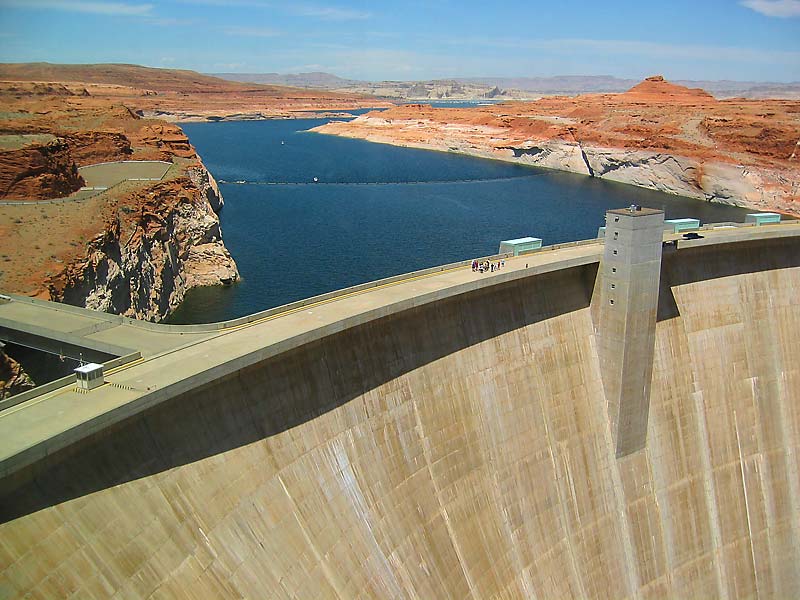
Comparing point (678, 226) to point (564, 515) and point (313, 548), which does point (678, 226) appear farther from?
point (313, 548)

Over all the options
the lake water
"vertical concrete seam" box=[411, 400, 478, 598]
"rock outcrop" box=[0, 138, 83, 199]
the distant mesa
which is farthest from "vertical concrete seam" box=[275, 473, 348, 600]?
the distant mesa

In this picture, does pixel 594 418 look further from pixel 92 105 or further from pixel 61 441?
pixel 92 105

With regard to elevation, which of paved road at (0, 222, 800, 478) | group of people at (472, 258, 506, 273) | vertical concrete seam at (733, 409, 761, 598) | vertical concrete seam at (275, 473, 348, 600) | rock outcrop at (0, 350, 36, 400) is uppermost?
group of people at (472, 258, 506, 273)

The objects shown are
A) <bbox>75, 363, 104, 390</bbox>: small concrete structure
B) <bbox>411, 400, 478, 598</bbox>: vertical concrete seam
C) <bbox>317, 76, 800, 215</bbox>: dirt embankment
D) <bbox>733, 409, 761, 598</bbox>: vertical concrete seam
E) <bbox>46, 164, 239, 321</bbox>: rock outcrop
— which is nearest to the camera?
<bbox>75, 363, 104, 390</bbox>: small concrete structure

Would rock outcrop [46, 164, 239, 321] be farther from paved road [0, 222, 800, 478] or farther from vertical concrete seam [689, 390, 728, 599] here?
vertical concrete seam [689, 390, 728, 599]

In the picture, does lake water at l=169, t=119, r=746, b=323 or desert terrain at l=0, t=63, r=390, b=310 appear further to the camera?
lake water at l=169, t=119, r=746, b=323

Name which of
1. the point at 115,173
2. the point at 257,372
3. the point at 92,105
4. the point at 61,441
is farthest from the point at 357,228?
the point at 61,441

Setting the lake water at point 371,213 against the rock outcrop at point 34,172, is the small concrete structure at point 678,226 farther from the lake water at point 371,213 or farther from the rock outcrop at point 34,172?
the rock outcrop at point 34,172
